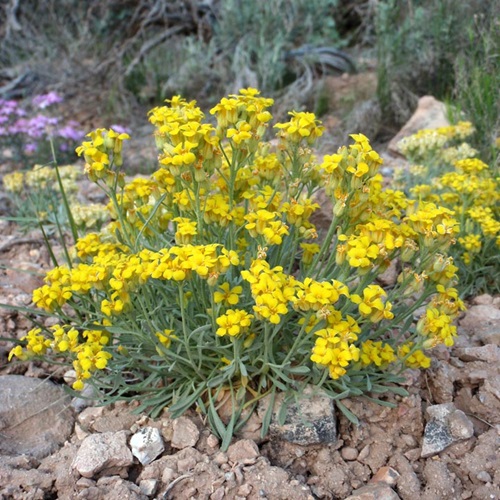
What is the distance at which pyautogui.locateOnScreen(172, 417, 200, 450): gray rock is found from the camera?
7.61 ft

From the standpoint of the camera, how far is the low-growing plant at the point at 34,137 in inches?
234

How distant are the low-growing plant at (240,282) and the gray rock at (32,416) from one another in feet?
0.71

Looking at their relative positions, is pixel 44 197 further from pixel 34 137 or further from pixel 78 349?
pixel 78 349

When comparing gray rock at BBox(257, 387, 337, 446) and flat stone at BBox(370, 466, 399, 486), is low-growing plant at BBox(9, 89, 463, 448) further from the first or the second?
flat stone at BBox(370, 466, 399, 486)

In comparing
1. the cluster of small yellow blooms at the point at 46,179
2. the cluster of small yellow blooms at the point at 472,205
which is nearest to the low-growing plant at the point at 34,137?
the cluster of small yellow blooms at the point at 46,179

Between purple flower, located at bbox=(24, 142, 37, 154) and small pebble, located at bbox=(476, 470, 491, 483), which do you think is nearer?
small pebble, located at bbox=(476, 470, 491, 483)

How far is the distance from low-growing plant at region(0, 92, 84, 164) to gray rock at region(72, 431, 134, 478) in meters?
4.13

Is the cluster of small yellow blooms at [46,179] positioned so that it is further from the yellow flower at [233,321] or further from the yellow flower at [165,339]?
the yellow flower at [233,321]

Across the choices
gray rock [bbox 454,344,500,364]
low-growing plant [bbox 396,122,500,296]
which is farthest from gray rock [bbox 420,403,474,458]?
low-growing plant [bbox 396,122,500,296]

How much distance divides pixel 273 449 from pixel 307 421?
178mm

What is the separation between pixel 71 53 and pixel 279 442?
6.76 metres

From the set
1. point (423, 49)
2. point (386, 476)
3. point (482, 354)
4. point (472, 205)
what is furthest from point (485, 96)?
point (386, 476)

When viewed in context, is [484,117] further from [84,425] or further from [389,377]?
[84,425]

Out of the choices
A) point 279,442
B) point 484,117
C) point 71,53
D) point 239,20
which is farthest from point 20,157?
point 279,442
